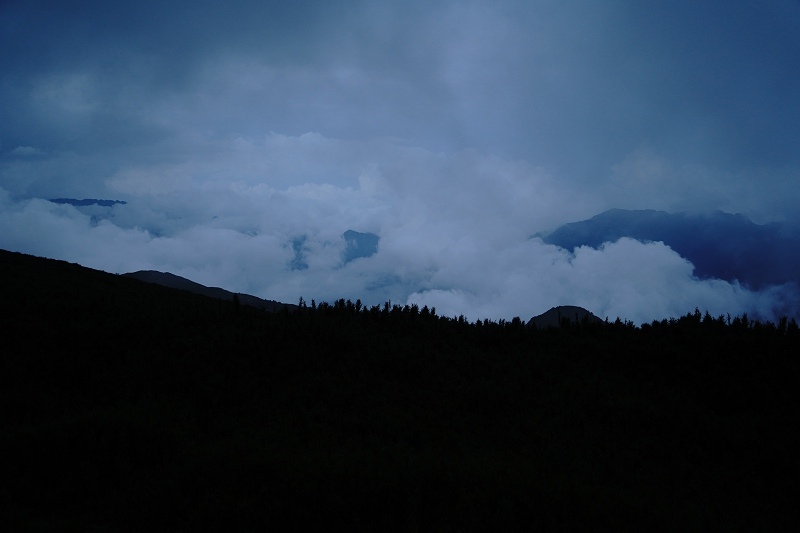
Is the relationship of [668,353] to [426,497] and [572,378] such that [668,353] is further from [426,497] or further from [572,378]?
[426,497]

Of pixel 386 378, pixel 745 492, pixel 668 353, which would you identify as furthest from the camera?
pixel 668 353

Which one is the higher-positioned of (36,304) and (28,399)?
(36,304)

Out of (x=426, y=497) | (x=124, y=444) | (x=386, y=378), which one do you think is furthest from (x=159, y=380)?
(x=426, y=497)

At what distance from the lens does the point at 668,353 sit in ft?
49.7

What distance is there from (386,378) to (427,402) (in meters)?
1.72

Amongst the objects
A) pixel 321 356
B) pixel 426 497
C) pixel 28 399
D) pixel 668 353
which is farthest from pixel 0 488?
pixel 668 353

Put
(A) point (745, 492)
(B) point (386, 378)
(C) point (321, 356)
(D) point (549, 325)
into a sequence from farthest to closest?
(D) point (549, 325)
(C) point (321, 356)
(B) point (386, 378)
(A) point (745, 492)

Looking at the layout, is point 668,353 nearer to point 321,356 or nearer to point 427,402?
point 427,402

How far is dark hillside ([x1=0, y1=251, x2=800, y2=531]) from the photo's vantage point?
6.89 m

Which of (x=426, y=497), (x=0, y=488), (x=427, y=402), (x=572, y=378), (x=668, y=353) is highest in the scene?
(x=668, y=353)

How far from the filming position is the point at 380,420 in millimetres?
10336

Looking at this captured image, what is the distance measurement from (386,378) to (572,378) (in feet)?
17.1

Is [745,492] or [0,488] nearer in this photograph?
[0,488]

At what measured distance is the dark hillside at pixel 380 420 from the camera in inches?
271
